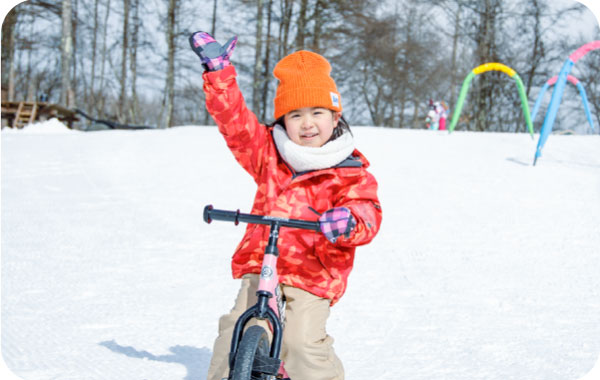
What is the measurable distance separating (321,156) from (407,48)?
83.9ft

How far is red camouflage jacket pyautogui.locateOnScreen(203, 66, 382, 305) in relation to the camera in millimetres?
2172

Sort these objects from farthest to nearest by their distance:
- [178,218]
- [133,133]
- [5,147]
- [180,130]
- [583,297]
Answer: [180,130]
[133,133]
[5,147]
[178,218]
[583,297]

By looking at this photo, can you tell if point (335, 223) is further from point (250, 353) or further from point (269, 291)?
point (250, 353)

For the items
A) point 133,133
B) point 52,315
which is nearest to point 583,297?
point 52,315

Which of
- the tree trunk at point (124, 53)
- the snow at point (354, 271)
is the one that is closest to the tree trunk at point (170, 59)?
the tree trunk at point (124, 53)

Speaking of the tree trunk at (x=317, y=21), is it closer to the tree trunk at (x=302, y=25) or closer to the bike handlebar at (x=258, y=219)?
the tree trunk at (x=302, y=25)

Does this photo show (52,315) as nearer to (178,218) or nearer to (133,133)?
(178,218)

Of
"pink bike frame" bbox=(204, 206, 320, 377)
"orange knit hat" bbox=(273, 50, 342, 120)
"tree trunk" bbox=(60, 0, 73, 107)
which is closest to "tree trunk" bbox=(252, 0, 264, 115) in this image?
"tree trunk" bbox=(60, 0, 73, 107)

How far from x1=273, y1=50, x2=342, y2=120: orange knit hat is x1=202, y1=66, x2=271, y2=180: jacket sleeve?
5.4 inches

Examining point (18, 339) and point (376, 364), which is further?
point (18, 339)

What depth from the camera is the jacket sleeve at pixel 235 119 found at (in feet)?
7.06

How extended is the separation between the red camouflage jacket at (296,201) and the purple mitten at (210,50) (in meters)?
0.03

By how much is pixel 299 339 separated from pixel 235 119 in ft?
2.84

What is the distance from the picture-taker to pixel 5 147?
360 inches
